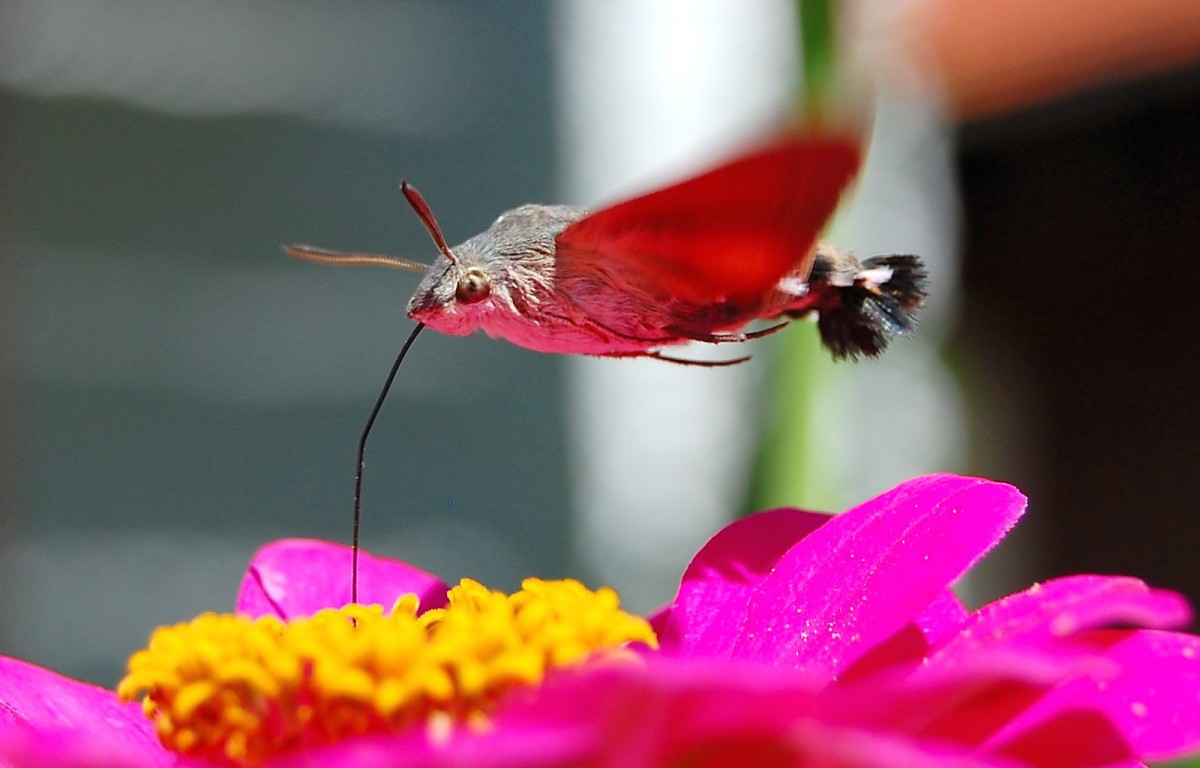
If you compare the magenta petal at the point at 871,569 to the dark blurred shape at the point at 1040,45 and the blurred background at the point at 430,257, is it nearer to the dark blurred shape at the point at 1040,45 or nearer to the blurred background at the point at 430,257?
the blurred background at the point at 430,257

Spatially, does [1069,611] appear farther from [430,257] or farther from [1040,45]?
[1040,45]

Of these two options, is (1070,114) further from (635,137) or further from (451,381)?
(451,381)

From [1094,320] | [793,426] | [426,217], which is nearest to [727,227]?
[426,217]

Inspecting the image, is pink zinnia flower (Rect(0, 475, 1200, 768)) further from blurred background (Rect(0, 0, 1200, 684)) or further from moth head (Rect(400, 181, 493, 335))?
blurred background (Rect(0, 0, 1200, 684))

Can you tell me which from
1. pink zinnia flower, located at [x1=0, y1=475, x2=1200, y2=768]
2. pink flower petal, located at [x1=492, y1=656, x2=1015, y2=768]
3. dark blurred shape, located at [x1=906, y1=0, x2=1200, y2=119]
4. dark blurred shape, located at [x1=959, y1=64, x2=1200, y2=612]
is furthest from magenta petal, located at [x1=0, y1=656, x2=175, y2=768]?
dark blurred shape, located at [x1=959, y1=64, x2=1200, y2=612]

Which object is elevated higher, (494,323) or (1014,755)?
(494,323)

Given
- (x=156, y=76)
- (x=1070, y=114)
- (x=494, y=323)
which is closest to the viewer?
(x=494, y=323)

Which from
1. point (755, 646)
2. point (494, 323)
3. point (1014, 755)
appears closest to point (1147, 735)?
point (1014, 755)
